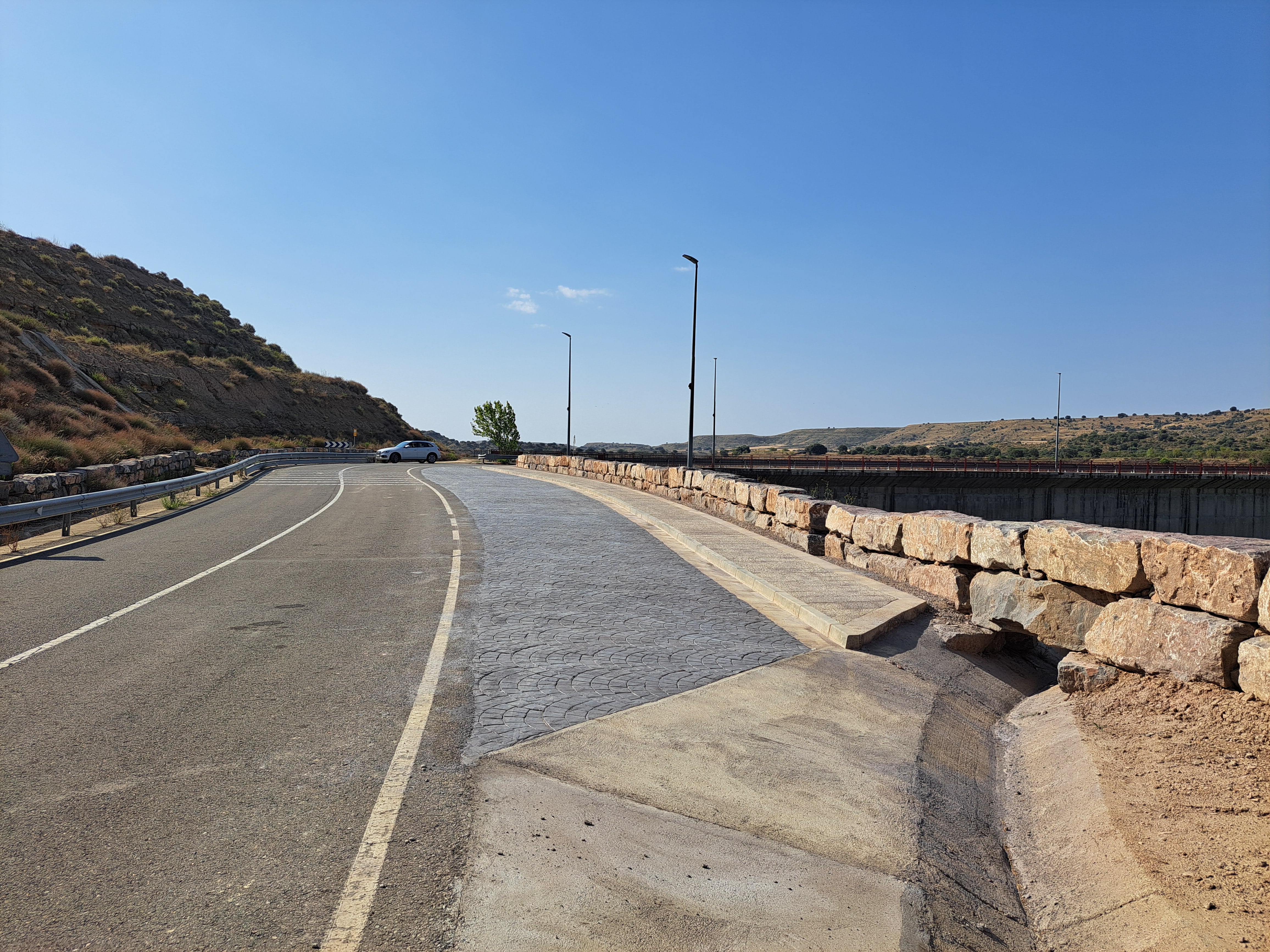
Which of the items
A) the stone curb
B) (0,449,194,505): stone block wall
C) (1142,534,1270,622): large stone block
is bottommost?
the stone curb

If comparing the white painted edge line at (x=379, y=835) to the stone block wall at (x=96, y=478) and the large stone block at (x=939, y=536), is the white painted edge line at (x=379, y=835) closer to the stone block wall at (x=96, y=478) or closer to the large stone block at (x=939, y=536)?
the large stone block at (x=939, y=536)

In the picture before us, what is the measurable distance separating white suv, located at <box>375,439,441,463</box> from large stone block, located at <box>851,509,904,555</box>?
44537mm

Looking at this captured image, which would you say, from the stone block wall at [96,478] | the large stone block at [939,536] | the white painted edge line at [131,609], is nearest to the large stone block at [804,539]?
the large stone block at [939,536]

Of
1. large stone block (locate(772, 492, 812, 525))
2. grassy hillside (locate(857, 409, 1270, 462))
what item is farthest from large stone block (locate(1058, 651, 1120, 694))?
grassy hillside (locate(857, 409, 1270, 462))

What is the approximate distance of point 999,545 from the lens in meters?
7.95

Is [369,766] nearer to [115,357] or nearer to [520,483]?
[520,483]

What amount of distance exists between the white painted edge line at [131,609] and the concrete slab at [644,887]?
5025 mm

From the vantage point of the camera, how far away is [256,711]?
5.28 metres

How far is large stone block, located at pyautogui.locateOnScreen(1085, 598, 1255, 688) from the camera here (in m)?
5.34

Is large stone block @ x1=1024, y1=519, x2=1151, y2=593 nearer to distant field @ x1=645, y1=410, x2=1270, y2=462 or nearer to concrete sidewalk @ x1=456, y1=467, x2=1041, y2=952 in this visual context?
concrete sidewalk @ x1=456, y1=467, x2=1041, y2=952

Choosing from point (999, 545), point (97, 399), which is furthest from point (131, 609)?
point (97, 399)


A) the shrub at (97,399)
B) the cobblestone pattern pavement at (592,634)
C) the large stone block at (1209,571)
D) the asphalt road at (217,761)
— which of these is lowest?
the asphalt road at (217,761)

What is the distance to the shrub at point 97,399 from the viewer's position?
3547cm

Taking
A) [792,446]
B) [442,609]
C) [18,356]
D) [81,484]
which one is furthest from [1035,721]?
[792,446]
